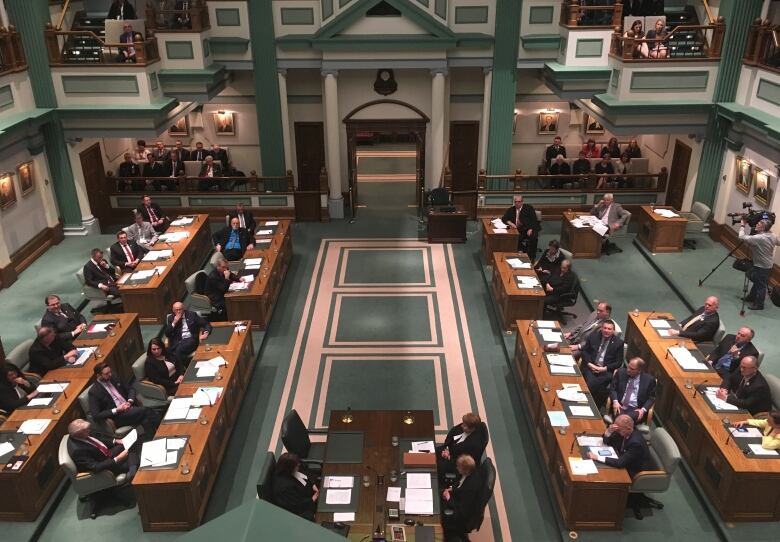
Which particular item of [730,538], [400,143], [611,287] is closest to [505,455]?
[730,538]

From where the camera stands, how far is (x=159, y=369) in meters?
9.33

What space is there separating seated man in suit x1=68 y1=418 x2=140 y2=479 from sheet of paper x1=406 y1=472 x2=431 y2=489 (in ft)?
11.1

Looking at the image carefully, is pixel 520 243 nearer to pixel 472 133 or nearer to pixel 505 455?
pixel 472 133

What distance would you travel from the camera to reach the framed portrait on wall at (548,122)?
1806cm

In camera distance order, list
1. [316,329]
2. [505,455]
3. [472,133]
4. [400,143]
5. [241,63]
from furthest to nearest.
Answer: [400,143], [472,133], [241,63], [316,329], [505,455]

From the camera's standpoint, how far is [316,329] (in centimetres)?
1205

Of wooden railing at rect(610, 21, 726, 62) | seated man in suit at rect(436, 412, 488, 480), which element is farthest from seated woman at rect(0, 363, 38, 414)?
wooden railing at rect(610, 21, 726, 62)

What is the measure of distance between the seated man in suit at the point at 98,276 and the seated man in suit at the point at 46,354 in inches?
97.5

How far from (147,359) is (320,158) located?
9504 mm

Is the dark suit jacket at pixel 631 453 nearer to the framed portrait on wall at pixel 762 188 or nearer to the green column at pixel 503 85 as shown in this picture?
the framed portrait on wall at pixel 762 188

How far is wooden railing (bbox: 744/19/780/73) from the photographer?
496 inches

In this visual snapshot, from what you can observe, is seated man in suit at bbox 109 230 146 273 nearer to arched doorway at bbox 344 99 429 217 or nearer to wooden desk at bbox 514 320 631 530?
arched doorway at bbox 344 99 429 217

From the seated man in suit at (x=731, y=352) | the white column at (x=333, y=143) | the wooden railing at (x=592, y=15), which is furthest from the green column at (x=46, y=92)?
the seated man in suit at (x=731, y=352)

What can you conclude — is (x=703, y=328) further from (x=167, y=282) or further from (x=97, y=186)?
(x=97, y=186)
